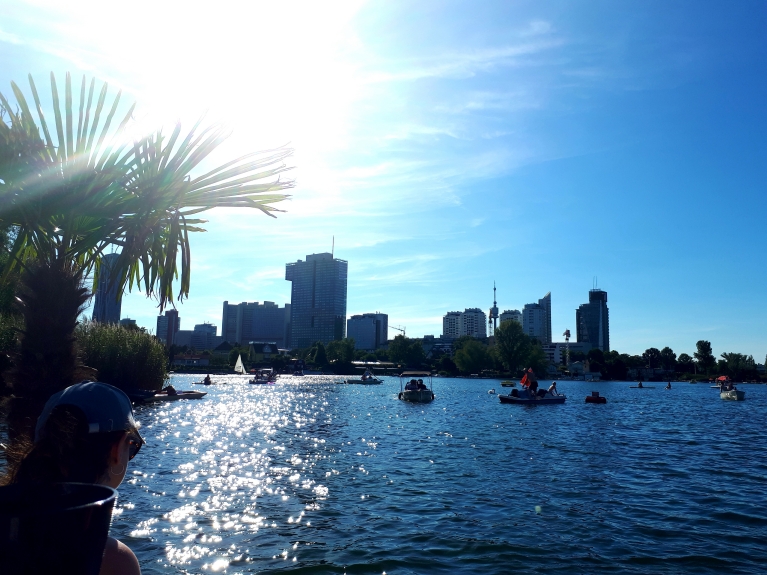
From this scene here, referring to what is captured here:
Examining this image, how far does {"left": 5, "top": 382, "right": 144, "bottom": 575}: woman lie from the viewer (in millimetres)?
2475

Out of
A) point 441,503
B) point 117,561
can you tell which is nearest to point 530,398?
point 441,503

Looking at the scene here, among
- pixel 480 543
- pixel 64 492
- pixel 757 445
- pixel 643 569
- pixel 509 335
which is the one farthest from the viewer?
pixel 509 335

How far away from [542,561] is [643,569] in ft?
6.83

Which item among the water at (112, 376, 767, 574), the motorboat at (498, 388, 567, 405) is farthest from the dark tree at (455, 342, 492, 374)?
the water at (112, 376, 767, 574)

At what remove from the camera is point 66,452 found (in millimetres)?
2504

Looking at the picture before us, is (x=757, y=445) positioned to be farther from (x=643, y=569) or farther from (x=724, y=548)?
(x=643, y=569)

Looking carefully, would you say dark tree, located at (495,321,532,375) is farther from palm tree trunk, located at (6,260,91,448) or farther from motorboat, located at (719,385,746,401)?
palm tree trunk, located at (6,260,91,448)

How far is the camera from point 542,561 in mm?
12133

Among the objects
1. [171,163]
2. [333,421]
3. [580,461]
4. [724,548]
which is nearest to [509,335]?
[333,421]

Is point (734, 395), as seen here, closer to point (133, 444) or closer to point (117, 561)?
point (133, 444)

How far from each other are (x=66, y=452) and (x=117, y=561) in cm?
55

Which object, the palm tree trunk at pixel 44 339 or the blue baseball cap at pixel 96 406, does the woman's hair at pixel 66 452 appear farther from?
the palm tree trunk at pixel 44 339

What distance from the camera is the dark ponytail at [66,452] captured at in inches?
97.3

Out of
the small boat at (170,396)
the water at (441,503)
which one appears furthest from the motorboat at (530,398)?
the small boat at (170,396)
